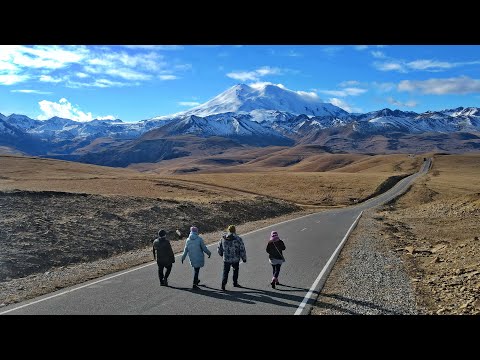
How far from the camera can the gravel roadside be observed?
10984mm

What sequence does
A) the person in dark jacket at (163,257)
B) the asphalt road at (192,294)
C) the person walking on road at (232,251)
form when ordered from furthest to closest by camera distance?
the person in dark jacket at (163,257) → the person walking on road at (232,251) → the asphalt road at (192,294)

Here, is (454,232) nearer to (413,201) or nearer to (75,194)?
(75,194)

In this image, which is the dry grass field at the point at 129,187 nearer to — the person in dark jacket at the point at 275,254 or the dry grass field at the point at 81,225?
the dry grass field at the point at 81,225

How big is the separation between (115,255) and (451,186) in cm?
7229

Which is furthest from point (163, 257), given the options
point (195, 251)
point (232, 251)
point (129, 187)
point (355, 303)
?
point (129, 187)

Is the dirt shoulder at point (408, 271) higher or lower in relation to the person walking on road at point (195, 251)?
lower

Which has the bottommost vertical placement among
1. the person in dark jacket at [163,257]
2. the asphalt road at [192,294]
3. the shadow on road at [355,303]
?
the asphalt road at [192,294]

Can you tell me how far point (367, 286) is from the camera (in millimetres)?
13594

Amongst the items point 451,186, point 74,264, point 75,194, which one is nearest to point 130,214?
point 75,194

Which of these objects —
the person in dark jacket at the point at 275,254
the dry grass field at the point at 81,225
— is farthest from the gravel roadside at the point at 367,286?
the dry grass field at the point at 81,225

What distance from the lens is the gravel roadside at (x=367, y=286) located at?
11.0 meters

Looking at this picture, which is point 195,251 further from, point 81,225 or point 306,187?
point 306,187

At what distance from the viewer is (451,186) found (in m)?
79.2
